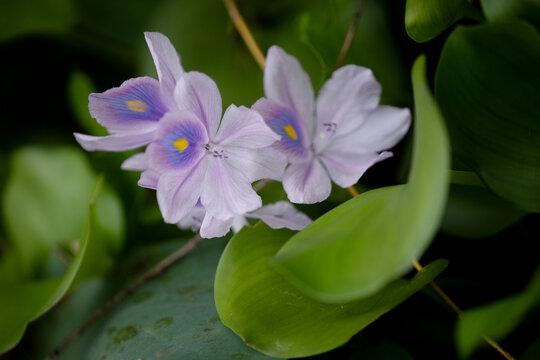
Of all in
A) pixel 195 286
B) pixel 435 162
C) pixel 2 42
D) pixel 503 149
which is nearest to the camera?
pixel 435 162

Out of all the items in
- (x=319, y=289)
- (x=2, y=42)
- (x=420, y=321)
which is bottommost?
(x=420, y=321)

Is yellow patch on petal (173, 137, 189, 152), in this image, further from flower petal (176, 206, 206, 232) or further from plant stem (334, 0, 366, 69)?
plant stem (334, 0, 366, 69)

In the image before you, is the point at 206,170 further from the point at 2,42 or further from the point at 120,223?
the point at 2,42

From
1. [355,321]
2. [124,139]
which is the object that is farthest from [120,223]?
[355,321]

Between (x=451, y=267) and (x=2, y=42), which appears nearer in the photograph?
(x=451, y=267)

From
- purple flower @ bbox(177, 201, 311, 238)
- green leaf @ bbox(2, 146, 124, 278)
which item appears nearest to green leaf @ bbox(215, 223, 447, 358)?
purple flower @ bbox(177, 201, 311, 238)
